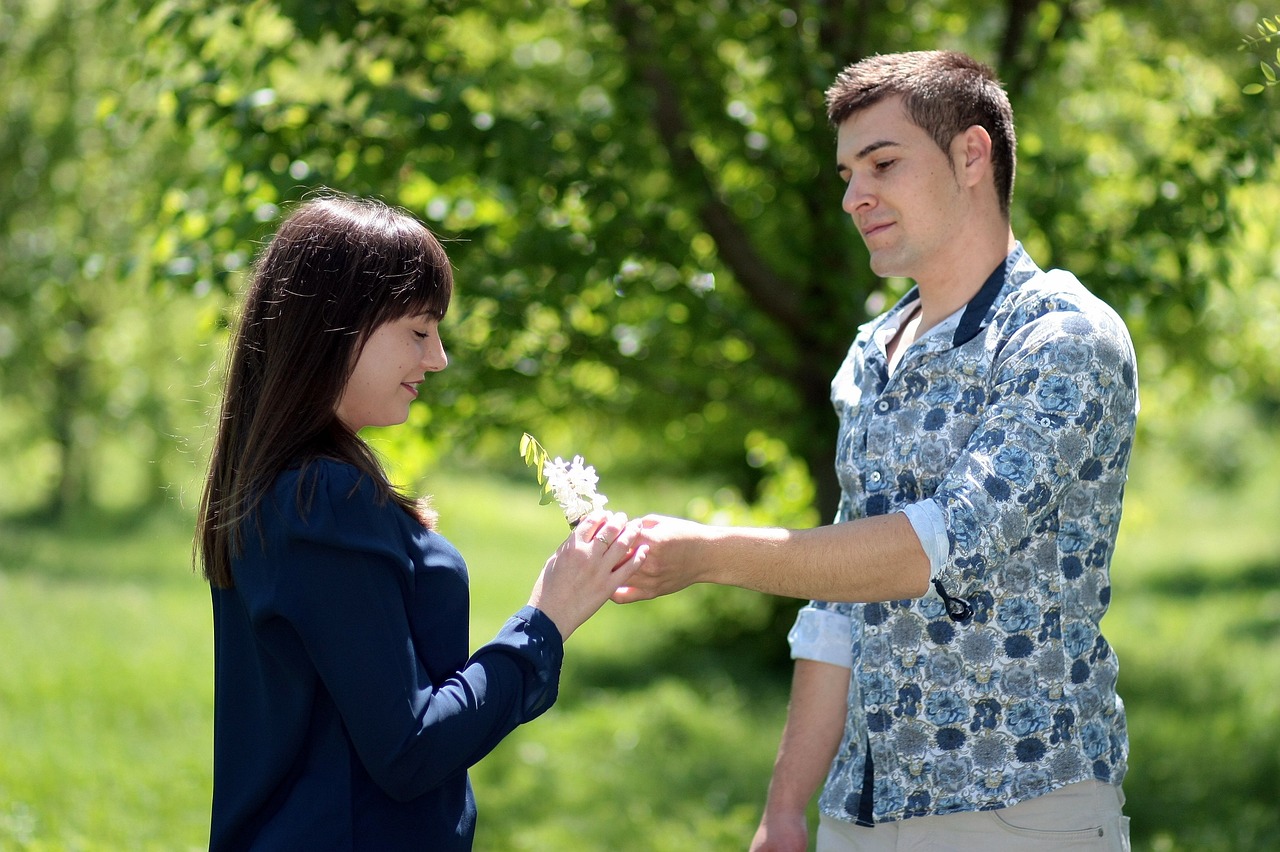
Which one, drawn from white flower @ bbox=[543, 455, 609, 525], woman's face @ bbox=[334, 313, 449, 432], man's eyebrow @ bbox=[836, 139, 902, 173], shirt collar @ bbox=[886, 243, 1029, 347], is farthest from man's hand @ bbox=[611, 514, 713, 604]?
man's eyebrow @ bbox=[836, 139, 902, 173]

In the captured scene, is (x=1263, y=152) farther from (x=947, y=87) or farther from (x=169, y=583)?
(x=169, y=583)

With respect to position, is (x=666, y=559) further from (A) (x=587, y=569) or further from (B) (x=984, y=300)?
(B) (x=984, y=300)

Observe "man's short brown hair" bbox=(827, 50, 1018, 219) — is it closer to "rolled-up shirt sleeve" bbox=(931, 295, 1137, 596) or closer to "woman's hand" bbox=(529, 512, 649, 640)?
"rolled-up shirt sleeve" bbox=(931, 295, 1137, 596)

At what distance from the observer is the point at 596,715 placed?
839 cm

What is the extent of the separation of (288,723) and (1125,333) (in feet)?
5.21

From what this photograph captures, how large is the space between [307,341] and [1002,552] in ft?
3.98

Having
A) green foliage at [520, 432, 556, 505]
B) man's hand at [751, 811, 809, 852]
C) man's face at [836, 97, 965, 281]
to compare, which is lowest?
man's hand at [751, 811, 809, 852]

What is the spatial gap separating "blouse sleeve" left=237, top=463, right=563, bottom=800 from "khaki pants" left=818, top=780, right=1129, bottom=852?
2.97 ft

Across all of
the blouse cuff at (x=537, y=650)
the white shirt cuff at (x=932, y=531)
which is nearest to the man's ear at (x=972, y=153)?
the white shirt cuff at (x=932, y=531)

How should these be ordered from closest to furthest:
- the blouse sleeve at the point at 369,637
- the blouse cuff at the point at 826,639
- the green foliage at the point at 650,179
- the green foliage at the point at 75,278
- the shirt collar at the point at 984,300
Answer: the blouse sleeve at the point at 369,637 → the shirt collar at the point at 984,300 → the blouse cuff at the point at 826,639 → the green foliage at the point at 650,179 → the green foliage at the point at 75,278

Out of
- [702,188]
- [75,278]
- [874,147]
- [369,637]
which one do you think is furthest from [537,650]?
[75,278]

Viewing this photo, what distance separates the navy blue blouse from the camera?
1.90 m

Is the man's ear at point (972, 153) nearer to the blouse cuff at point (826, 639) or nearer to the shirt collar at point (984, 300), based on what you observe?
the shirt collar at point (984, 300)

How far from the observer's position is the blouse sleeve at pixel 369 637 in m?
1.89
